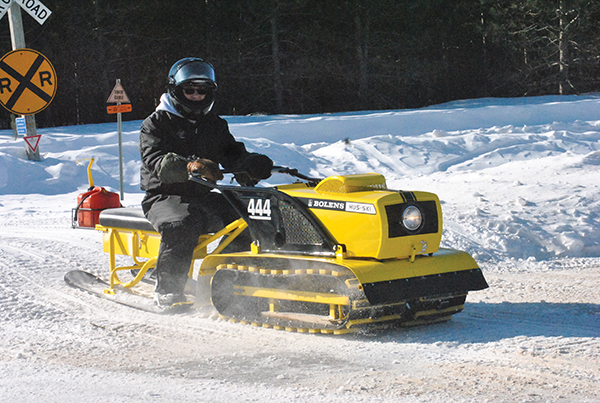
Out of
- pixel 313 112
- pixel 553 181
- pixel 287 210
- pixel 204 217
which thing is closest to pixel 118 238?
pixel 204 217

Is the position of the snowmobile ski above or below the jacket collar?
below

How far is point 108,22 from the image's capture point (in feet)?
82.4

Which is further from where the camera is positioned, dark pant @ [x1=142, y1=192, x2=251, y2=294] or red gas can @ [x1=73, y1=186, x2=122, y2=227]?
red gas can @ [x1=73, y1=186, x2=122, y2=227]

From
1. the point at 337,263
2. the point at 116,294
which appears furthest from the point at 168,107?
the point at 337,263

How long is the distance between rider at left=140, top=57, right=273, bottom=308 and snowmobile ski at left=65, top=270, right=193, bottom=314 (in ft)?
0.18

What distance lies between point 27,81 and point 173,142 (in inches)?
162

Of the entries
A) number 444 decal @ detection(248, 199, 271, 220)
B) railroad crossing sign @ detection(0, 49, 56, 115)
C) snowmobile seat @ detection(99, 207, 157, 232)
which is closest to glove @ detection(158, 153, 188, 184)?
number 444 decal @ detection(248, 199, 271, 220)

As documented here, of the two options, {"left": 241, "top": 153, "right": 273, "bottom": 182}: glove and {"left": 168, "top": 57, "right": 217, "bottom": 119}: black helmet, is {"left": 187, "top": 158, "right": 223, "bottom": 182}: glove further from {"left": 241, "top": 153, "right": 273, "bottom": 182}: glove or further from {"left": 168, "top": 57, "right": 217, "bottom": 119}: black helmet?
{"left": 168, "top": 57, "right": 217, "bottom": 119}: black helmet

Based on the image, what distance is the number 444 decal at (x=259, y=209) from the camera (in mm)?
4789

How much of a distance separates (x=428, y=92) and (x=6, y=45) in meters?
18.3

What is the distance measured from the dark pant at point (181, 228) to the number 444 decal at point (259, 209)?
40cm

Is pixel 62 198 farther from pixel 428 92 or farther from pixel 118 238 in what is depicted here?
pixel 428 92

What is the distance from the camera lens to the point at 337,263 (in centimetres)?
431

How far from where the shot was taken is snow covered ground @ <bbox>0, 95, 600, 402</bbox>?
3461 mm
